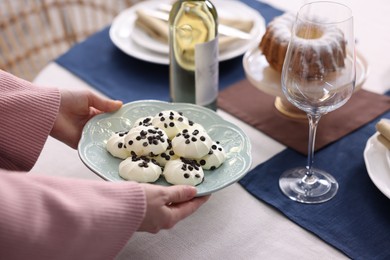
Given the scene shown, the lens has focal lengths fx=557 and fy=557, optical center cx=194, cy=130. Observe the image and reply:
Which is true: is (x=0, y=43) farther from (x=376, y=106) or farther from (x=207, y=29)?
(x=376, y=106)

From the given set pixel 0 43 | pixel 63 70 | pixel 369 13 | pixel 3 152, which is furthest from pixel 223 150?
pixel 0 43

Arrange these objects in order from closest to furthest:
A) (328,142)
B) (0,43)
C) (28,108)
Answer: (28,108)
(328,142)
(0,43)

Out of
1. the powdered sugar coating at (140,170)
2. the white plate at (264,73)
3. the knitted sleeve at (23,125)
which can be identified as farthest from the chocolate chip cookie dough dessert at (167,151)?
the white plate at (264,73)

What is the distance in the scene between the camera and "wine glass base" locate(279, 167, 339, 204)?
893 mm

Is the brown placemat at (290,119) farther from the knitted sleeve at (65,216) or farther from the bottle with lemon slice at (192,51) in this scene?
the knitted sleeve at (65,216)

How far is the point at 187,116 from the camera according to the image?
979 millimetres

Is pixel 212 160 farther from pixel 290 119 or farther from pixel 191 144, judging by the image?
pixel 290 119

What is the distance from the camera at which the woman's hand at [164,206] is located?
2.48ft

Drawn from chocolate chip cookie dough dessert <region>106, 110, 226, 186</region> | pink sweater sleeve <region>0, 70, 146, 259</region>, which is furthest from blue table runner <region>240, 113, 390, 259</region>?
pink sweater sleeve <region>0, 70, 146, 259</region>

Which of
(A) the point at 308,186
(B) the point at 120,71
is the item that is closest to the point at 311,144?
(A) the point at 308,186

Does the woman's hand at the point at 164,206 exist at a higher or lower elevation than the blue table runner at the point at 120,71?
higher

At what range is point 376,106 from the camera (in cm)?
112

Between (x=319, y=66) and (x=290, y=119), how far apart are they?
28 cm

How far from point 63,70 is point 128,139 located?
1.56 feet
